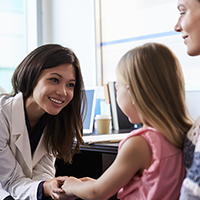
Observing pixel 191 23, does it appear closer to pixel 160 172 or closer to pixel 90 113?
pixel 160 172

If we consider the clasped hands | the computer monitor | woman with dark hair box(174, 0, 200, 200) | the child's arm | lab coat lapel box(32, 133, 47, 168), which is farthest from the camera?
the computer monitor

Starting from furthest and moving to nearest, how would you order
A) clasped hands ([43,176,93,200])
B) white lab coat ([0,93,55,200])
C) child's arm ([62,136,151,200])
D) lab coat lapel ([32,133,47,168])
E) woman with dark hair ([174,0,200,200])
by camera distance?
lab coat lapel ([32,133,47,168]) → white lab coat ([0,93,55,200]) → clasped hands ([43,176,93,200]) → child's arm ([62,136,151,200]) → woman with dark hair ([174,0,200,200])

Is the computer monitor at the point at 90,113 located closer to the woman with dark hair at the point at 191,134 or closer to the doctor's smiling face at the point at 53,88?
the doctor's smiling face at the point at 53,88

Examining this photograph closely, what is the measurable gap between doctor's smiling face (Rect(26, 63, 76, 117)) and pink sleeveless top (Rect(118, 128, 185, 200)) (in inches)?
24.6

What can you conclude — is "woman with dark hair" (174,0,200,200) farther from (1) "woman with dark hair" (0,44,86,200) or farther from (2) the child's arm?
(1) "woman with dark hair" (0,44,86,200)

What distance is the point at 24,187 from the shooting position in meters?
1.15

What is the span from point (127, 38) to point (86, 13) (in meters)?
0.55

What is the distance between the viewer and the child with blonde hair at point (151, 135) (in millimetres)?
683

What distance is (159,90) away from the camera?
72 centimetres

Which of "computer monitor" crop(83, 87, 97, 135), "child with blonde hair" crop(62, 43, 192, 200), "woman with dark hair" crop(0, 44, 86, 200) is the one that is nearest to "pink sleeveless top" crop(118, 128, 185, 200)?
"child with blonde hair" crop(62, 43, 192, 200)

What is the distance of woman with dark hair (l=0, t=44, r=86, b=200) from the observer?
3.89 ft

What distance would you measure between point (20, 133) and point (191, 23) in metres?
0.90

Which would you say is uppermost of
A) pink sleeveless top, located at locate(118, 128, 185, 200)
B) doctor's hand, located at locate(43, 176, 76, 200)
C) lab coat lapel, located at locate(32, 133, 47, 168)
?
pink sleeveless top, located at locate(118, 128, 185, 200)

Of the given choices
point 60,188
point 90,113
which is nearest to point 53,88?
point 60,188
